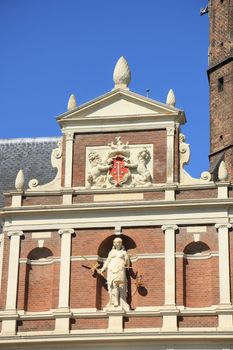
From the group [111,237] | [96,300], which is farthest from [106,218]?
[96,300]

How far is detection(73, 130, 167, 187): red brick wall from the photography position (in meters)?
28.9

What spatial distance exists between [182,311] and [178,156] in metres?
4.74

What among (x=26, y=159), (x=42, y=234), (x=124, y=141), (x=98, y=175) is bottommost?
(x=42, y=234)

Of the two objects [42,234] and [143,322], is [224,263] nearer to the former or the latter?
[143,322]

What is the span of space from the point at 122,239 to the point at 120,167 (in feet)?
7.28

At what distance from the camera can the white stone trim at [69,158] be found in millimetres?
29078

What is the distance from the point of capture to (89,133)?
1168 inches

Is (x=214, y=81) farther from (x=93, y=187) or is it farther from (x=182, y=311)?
(x=182, y=311)

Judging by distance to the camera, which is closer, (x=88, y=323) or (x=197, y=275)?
(x=88, y=323)

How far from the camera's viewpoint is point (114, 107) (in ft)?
98.0

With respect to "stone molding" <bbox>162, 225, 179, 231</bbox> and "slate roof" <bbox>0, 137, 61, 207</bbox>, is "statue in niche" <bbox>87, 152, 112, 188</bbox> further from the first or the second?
"slate roof" <bbox>0, 137, 61, 207</bbox>

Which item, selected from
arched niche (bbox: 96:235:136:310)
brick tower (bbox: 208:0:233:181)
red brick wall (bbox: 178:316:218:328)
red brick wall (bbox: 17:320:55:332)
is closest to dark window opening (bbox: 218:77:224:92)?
brick tower (bbox: 208:0:233:181)

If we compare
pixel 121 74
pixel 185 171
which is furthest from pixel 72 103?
pixel 185 171

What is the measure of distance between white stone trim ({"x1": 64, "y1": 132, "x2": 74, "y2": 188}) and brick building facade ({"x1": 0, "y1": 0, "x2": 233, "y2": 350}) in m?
0.03
